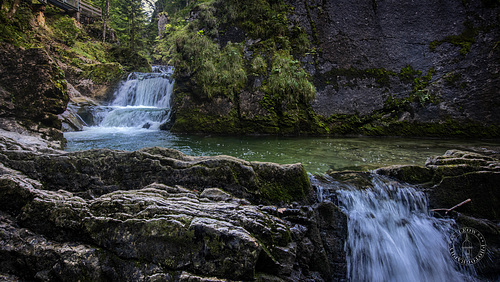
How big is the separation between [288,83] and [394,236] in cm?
800

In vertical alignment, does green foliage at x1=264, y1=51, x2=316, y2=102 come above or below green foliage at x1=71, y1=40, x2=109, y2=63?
below

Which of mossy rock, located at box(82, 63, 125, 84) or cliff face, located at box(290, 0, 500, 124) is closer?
cliff face, located at box(290, 0, 500, 124)

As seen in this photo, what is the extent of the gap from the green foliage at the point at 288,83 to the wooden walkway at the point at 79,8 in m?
21.5

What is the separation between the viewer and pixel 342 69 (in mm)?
10781

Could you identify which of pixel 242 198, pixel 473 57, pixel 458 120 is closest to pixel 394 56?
pixel 473 57

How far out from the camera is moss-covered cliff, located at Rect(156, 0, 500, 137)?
941 cm

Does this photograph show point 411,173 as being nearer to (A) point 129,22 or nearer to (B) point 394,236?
(B) point 394,236

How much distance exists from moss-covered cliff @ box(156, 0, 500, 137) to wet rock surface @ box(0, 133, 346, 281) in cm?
717

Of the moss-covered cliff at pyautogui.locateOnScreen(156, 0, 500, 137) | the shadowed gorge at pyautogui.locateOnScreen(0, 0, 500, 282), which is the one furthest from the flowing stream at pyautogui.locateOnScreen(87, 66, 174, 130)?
the moss-covered cliff at pyautogui.locateOnScreen(156, 0, 500, 137)

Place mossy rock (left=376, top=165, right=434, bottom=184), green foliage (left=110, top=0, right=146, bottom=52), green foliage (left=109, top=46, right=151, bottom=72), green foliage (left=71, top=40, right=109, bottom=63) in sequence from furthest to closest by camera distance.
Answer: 1. green foliage (left=110, top=0, right=146, bottom=52)
2. green foliage (left=109, top=46, right=151, bottom=72)
3. green foliage (left=71, top=40, right=109, bottom=63)
4. mossy rock (left=376, top=165, right=434, bottom=184)

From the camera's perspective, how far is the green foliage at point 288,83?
10.3 m

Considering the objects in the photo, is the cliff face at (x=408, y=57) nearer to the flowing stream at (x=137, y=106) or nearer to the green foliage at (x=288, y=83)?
the green foliage at (x=288, y=83)

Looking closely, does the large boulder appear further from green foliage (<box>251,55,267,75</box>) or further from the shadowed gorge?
green foliage (<box>251,55,267,75</box>)

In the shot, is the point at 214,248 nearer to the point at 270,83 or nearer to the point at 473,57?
the point at 270,83
